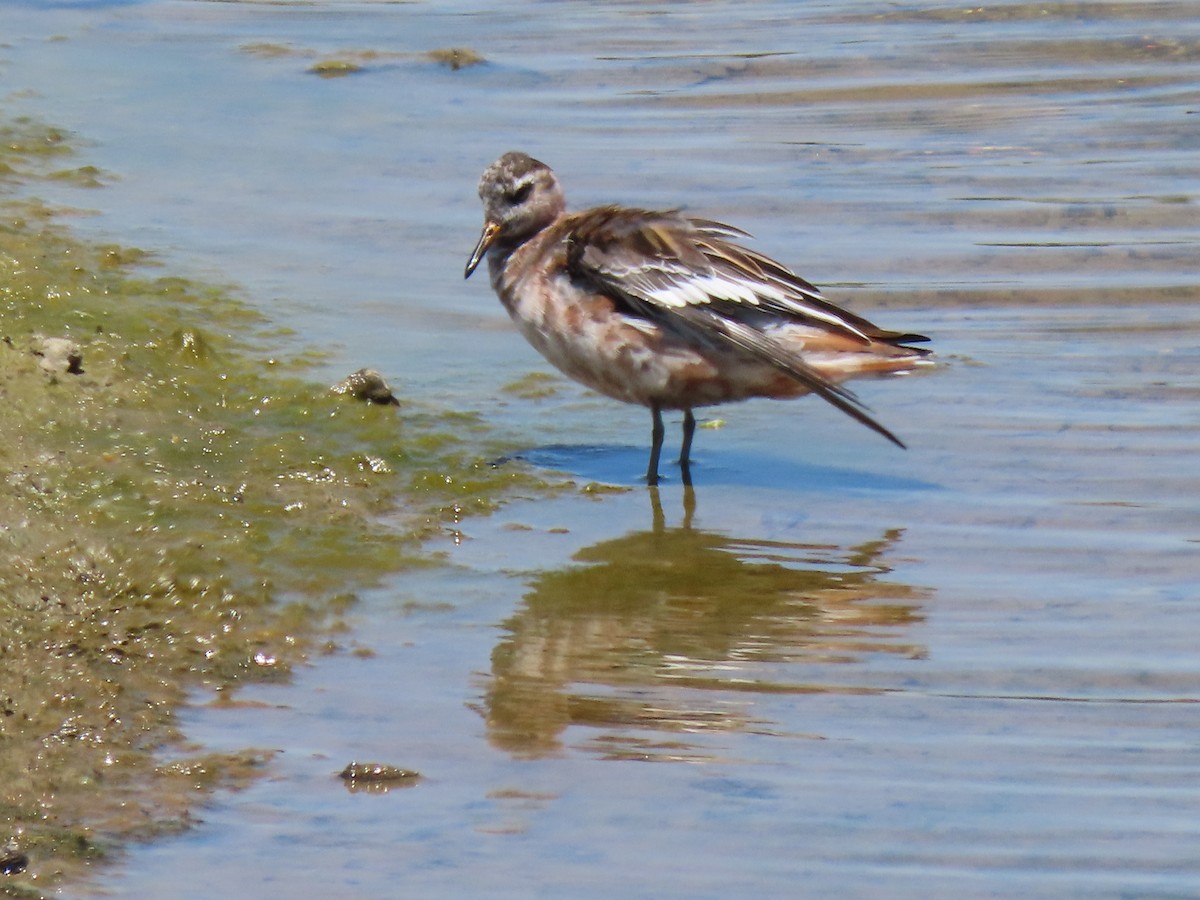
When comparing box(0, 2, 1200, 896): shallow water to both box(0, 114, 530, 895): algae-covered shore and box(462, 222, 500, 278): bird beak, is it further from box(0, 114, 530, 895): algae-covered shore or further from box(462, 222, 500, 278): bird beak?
box(462, 222, 500, 278): bird beak

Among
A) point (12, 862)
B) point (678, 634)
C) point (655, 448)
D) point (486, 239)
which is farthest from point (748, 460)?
point (12, 862)

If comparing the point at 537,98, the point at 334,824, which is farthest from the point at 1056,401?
the point at 537,98

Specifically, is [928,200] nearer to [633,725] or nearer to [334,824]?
[633,725]

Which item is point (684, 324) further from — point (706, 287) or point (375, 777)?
point (375, 777)

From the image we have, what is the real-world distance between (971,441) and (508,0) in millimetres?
7455

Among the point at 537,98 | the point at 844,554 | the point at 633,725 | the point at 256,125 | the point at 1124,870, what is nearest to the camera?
the point at 1124,870

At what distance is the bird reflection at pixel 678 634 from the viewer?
4887 mm

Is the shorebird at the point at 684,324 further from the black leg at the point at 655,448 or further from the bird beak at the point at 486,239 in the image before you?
the bird beak at the point at 486,239

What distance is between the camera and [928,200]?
9.73 metres

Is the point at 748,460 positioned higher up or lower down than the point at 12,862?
higher up

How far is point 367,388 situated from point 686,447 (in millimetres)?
1156

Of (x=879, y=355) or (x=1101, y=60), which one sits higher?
(x=1101, y=60)

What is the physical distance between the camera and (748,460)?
7.11 m

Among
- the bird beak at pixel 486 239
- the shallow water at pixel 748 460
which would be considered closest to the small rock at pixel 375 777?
the shallow water at pixel 748 460
